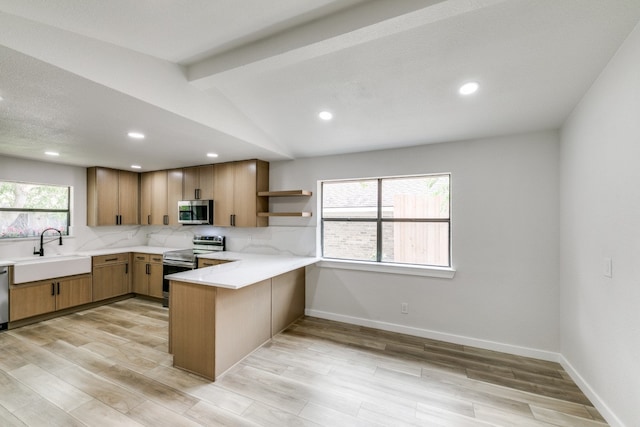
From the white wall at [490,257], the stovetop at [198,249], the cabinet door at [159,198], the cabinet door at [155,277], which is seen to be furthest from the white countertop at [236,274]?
the cabinet door at [159,198]

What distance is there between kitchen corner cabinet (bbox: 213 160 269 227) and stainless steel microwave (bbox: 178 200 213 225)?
0.11 meters

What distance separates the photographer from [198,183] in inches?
178

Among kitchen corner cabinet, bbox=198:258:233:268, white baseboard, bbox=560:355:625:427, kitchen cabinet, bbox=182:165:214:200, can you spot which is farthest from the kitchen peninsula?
white baseboard, bbox=560:355:625:427

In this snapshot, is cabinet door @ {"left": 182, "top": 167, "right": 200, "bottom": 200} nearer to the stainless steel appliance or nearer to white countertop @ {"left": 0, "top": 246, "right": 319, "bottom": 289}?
the stainless steel appliance

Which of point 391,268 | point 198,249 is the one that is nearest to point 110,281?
point 198,249

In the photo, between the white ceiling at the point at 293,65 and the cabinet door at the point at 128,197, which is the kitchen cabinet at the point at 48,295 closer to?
the cabinet door at the point at 128,197

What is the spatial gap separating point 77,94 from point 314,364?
116 inches

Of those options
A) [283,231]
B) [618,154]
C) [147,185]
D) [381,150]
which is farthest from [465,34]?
[147,185]

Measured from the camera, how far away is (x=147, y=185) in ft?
16.9

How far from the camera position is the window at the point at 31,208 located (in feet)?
12.7

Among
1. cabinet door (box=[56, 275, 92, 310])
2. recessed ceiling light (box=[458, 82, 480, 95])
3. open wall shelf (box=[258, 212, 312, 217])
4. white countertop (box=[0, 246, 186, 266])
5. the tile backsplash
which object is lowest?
cabinet door (box=[56, 275, 92, 310])

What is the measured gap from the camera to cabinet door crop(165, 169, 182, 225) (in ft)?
15.6

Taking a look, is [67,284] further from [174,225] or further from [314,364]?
[314,364]

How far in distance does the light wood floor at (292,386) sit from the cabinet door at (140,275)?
1459 millimetres
